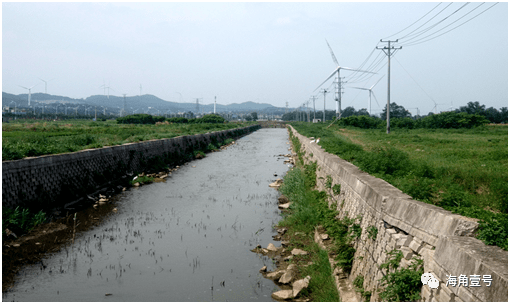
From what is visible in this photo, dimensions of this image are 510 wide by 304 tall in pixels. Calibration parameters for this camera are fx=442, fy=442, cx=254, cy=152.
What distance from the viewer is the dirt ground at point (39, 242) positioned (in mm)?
8633

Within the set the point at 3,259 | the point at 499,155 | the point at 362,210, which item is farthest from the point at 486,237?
the point at 499,155

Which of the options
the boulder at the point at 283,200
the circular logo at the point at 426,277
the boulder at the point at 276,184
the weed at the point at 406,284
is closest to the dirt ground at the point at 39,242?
the boulder at the point at 283,200

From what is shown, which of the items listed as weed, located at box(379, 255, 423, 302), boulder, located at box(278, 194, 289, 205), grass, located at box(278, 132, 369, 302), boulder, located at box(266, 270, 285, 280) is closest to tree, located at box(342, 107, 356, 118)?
boulder, located at box(278, 194, 289, 205)

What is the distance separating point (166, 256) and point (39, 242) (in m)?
3.09

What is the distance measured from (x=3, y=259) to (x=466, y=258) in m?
8.56

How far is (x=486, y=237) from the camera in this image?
463cm

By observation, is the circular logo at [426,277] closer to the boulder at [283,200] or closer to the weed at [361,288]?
the weed at [361,288]

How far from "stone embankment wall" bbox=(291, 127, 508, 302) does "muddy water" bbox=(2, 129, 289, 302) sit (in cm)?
203

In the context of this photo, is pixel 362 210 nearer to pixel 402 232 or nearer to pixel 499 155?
pixel 402 232

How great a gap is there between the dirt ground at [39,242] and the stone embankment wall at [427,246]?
6.26m

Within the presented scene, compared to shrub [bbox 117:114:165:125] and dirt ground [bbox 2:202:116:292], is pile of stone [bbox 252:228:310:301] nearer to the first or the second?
dirt ground [bbox 2:202:116:292]

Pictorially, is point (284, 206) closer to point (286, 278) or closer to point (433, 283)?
point (286, 278)

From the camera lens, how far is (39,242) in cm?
1015

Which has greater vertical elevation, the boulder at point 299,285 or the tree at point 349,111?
the tree at point 349,111
